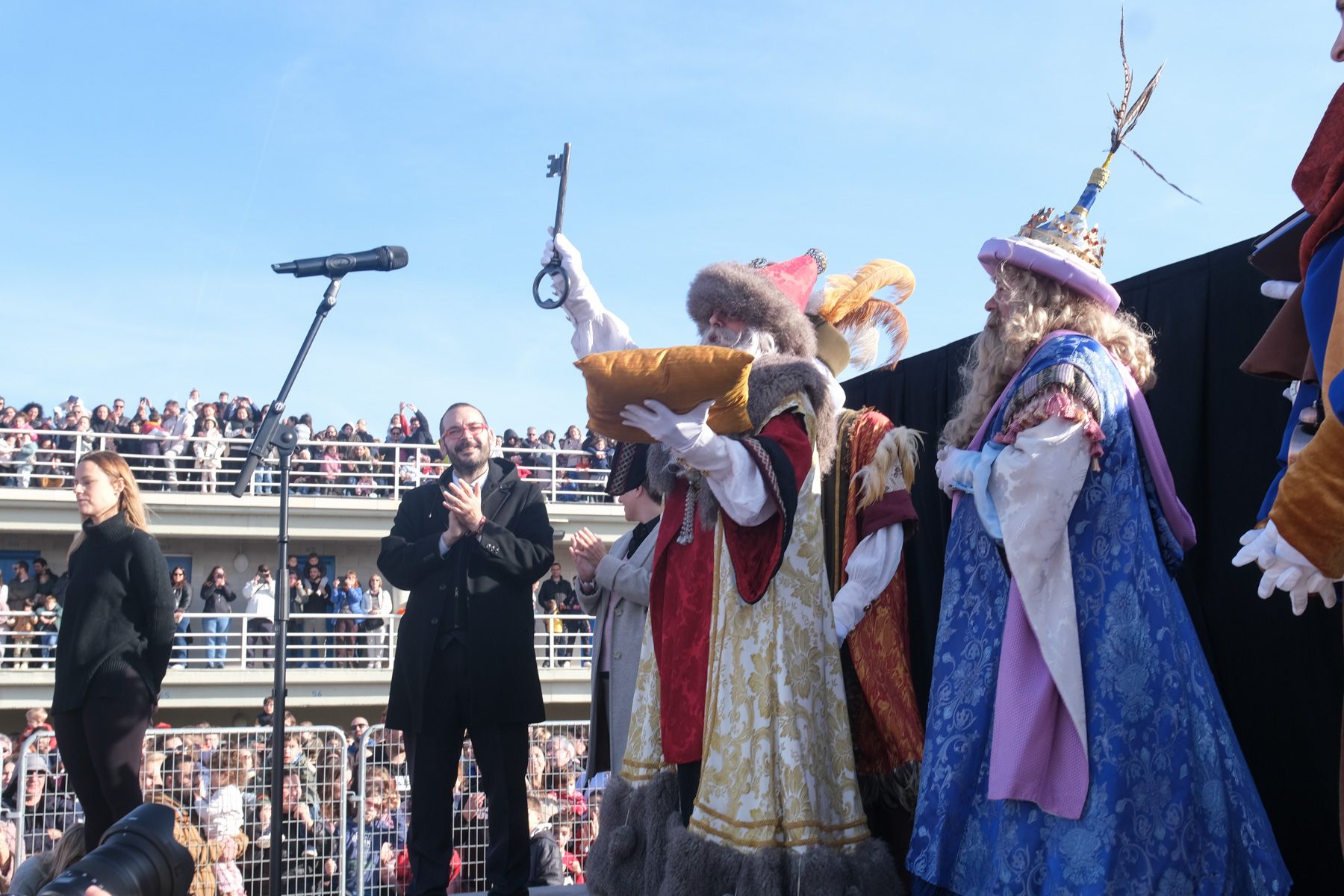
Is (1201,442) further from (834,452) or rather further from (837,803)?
(837,803)

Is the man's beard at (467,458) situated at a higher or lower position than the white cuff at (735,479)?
higher

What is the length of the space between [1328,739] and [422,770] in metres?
2.72

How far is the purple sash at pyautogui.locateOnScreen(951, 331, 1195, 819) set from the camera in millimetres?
2438

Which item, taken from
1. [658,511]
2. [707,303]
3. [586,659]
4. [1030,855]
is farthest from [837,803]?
[586,659]

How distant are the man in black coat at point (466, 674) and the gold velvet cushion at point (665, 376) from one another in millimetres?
1373

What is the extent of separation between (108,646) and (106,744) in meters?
0.33

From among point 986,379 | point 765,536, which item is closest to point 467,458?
point 765,536

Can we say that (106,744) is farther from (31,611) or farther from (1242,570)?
(31,611)

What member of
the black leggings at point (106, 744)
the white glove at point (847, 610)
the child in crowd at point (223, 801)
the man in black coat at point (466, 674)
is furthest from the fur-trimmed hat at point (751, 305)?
the child in crowd at point (223, 801)

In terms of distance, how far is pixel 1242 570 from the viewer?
3.21m

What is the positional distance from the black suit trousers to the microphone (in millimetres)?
1688

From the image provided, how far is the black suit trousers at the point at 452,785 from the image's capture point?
4031 mm

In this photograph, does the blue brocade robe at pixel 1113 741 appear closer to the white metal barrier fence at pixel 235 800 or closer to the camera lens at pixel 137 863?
the camera lens at pixel 137 863

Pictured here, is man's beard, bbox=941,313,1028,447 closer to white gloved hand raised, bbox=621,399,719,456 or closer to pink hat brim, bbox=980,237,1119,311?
pink hat brim, bbox=980,237,1119,311
